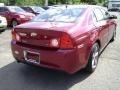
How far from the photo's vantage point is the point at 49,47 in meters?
4.62

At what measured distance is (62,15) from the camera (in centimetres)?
559

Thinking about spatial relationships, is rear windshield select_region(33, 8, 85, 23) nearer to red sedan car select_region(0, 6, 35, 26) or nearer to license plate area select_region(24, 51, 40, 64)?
license plate area select_region(24, 51, 40, 64)

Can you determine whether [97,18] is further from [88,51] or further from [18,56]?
[18,56]

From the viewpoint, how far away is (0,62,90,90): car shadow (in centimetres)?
477

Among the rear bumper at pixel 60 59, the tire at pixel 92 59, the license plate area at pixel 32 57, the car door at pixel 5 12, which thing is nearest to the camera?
the rear bumper at pixel 60 59

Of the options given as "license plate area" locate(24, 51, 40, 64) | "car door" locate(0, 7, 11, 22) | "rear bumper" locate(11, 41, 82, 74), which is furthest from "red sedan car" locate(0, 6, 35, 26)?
"rear bumper" locate(11, 41, 82, 74)

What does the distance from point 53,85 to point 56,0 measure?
4463cm

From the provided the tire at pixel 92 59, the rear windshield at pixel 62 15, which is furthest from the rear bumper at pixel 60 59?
the rear windshield at pixel 62 15

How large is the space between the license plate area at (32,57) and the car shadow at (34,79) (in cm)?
48

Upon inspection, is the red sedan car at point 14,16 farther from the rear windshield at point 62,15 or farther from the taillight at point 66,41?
the taillight at point 66,41

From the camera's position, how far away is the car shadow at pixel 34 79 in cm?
477

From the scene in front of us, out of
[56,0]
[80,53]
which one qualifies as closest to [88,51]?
[80,53]

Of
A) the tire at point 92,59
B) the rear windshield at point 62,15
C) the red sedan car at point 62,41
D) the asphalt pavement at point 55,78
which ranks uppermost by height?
the rear windshield at point 62,15

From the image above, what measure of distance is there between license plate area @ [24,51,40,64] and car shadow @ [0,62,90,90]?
48 cm
